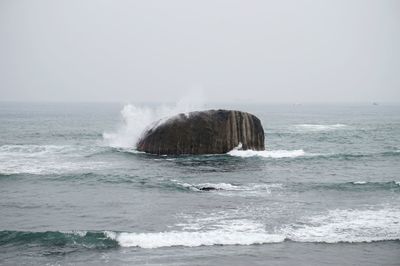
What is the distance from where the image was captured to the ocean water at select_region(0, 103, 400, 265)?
19203 mm

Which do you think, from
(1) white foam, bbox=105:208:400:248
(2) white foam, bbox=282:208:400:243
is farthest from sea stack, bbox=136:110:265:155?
A: (2) white foam, bbox=282:208:400:243

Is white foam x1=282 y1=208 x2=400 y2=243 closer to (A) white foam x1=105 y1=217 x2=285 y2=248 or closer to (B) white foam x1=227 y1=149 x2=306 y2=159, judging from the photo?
(A) white foam x1=105 y1=217 x2=285 y2=248

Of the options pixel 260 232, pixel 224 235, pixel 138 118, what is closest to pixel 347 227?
pixel 260 232

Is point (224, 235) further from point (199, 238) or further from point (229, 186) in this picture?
point (229, 186)

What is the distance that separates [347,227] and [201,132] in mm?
22727

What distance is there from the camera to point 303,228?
22375mm

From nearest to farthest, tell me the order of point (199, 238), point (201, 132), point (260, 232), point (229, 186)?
point (199, 238), point (260, 232), point (229, 186), point (201, 132)

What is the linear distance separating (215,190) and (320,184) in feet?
26.4

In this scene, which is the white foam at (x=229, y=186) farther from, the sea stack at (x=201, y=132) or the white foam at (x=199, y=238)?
the sea stack at (x=201, y=132)

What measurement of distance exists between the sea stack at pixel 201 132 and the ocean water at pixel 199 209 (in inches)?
52.1

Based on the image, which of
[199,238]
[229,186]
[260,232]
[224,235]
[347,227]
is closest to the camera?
[199,238]

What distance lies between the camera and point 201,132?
4366 centimetres

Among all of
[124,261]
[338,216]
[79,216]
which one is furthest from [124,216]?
[338,216]

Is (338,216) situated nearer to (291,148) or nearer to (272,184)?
(272,184)
